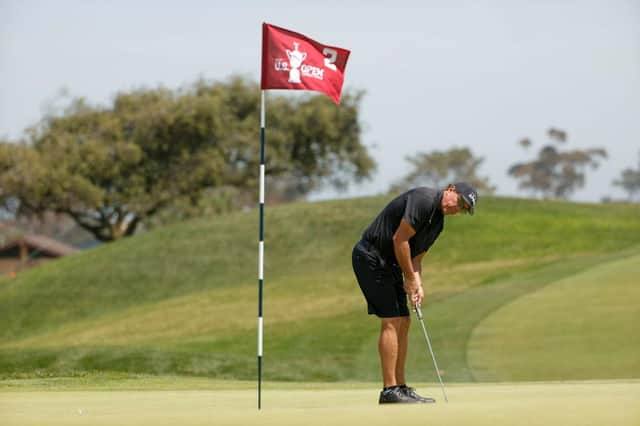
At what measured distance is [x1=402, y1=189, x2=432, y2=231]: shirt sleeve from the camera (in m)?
9.27

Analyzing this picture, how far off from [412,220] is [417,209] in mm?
99

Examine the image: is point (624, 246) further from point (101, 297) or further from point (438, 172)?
point (438, 172)

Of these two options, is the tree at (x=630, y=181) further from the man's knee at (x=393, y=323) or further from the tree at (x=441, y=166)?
the man's knee at (x=393, y=323)

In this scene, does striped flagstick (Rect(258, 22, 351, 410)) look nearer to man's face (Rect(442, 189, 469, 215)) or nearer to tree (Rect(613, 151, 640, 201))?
man's face (Rect(442, 189, 469, 215))

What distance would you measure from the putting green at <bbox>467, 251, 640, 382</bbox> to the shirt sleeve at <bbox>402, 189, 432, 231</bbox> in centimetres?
1045

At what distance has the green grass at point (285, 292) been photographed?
76.7ft

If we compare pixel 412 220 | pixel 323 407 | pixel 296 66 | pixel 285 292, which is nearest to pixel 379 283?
pixel 412 220

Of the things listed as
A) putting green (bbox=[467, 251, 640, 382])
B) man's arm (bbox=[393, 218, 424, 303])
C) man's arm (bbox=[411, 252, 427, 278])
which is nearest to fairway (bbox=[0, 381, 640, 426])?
man's arm (bbox=[393, 218, 424, 303])

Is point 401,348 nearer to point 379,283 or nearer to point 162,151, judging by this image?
point 379,283

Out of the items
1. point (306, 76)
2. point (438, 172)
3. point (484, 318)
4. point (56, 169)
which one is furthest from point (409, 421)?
point (438, 172)

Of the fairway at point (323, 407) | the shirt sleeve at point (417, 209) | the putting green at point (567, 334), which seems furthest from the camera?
the putting green at point (567, 334)

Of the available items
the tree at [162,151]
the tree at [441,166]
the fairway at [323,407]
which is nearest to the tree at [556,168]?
the tree at [441,166]

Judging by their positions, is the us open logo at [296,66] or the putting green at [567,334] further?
the putting green at [567,334]

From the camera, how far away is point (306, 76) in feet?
34.8
